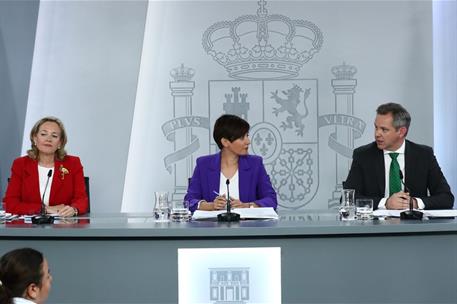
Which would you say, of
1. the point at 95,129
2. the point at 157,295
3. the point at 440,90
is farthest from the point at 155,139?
the point at 157,295

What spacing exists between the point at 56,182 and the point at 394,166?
6.12 ft

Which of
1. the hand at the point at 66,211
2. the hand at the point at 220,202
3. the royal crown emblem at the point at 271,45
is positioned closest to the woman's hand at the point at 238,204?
the hand at the point at 220,202

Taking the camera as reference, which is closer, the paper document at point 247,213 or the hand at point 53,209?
the paper document at point 247,213

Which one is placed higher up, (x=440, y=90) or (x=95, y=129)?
(x=440, y=90)

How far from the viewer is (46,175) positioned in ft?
13.6

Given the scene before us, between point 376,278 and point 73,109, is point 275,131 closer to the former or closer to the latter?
point 73,109

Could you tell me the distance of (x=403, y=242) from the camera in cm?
317

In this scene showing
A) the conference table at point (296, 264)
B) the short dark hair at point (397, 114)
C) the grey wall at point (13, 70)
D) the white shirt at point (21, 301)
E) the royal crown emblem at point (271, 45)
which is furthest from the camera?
the royal crown emblem at point (271, 45)

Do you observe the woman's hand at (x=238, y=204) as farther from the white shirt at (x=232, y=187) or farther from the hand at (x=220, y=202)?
the white shirt at (x=232, y=187)

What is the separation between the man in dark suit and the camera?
3967 millimetres

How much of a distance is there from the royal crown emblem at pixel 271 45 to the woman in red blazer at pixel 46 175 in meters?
1.97

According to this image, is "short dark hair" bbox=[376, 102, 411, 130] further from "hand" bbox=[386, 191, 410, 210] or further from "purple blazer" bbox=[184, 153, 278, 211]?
"purple blazer" bbox=[184, 153, 278, 211]

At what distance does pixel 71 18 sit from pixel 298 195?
2253 mm

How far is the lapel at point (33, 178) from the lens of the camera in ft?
13.4
